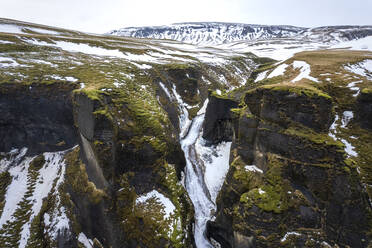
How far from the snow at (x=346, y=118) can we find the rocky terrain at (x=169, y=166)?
16 cm

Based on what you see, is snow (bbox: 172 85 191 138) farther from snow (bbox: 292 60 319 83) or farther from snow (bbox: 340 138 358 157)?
snow (bbox: 340 138 358 157)

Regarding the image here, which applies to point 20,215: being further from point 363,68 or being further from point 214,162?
point 363,68

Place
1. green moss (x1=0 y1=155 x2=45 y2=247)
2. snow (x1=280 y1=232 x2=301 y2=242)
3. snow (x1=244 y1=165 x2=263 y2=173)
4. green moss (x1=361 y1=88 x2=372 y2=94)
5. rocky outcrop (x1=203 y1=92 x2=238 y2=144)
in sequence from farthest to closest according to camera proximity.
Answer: rocky outcrop (x1=203 y1=92 x2=238 y2=144)
snow (x1=244 y1=165 x2=263 y2=173)
green moss (x1=0 y1=155 x2=45 y2=247)
green moss (x1=361 y1=88 x2=372 y2=94)
snow (x1=280 y1=232 x2=301 y2=242)

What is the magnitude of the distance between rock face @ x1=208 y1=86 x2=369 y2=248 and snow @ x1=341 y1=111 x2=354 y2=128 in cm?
144

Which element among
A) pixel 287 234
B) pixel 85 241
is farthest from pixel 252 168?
pixel 85 241

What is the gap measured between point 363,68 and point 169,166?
28.6 m

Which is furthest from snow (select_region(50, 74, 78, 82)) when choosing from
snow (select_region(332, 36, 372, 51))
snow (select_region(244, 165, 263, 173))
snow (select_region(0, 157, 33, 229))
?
snow (select_region(332, 36, 372, 51))

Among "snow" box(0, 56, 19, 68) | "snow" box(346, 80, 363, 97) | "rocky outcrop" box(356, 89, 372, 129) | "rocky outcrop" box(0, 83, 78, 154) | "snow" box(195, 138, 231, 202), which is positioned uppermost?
"snow" box(0, 56, 19, 68)

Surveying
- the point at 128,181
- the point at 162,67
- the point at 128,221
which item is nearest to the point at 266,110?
the point at 128,181

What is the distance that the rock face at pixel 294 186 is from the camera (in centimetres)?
1252

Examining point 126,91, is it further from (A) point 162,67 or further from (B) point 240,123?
(A) point 162,67

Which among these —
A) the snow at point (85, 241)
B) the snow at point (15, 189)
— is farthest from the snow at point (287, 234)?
the snow at point (15, 189)

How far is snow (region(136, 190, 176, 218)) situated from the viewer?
1739 centimetres

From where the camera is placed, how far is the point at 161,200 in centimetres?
1805
